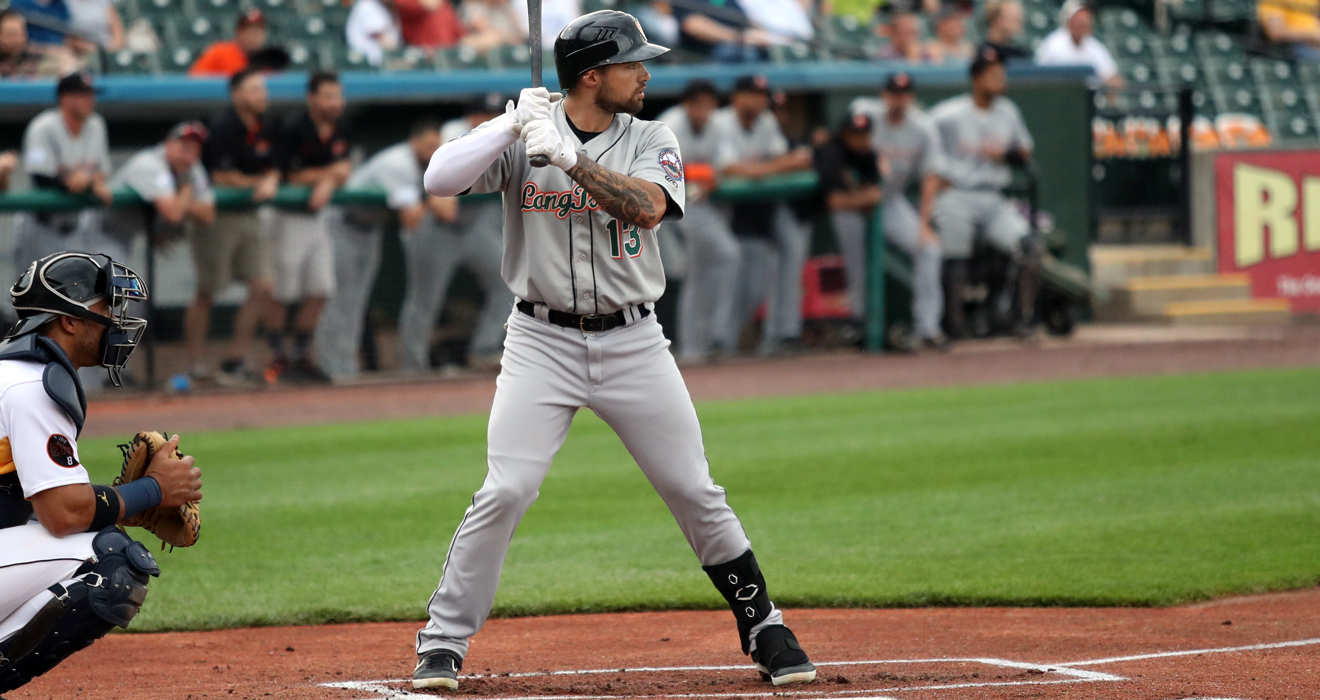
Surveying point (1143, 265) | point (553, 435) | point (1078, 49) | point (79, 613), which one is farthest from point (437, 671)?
point (1078, 49)

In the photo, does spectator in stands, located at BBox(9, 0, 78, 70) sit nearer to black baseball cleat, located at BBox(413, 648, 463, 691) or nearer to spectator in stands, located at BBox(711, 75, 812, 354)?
spectator in stands, located at BBox(711, 75, 812, 354)

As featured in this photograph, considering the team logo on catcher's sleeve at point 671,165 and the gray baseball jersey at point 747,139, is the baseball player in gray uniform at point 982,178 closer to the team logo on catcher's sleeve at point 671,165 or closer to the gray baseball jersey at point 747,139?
the gray baseball jersey at point 747,139

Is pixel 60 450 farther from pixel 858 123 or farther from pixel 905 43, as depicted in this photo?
pixel 905 43

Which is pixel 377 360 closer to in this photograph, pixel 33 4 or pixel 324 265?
pixel 324 265

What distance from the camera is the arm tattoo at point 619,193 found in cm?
412

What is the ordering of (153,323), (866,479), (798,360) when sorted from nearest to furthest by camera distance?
(866,479) < (153,323) < (798,360)

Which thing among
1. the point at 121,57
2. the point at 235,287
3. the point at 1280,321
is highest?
the point at 121,57

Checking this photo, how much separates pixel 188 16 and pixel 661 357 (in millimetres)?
11878

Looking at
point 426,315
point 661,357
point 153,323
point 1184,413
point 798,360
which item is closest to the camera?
point 661,357

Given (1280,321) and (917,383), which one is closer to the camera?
(917,383)

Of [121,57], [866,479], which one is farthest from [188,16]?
[866,479]

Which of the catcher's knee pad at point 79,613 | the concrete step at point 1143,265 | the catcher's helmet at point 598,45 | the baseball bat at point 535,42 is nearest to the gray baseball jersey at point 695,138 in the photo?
the concrete step at point 1143,265

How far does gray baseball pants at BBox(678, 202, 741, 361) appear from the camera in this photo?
13.3 metres

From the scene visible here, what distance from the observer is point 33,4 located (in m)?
12.7
